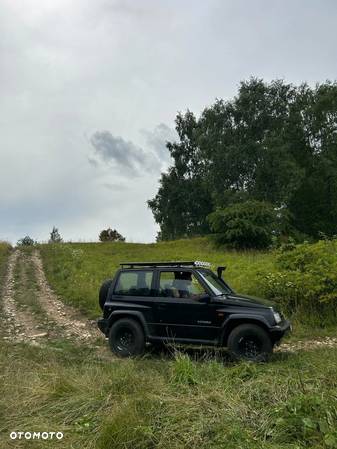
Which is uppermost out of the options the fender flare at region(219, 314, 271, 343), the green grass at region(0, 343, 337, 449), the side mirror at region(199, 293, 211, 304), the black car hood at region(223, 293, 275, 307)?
the side mirror at region(199, 293, 211, 304)

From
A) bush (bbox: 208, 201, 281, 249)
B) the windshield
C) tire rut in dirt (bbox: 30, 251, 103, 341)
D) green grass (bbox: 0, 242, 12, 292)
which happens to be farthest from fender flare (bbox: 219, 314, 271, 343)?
bush (bbox: 208, 201, 281, 249)

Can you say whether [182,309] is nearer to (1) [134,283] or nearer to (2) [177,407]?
(1) [134,283]

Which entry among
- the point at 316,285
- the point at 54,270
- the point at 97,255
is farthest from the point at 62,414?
the point at 97,255

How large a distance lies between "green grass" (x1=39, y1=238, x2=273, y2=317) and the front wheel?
15.6ft

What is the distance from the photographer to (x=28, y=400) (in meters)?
5.65

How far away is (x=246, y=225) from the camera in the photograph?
29.0 meters

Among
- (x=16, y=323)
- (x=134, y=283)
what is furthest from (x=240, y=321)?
(x=16, y=323)

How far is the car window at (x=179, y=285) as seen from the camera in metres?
8.97

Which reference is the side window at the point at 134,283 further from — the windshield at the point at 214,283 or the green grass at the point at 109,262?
the green grass at the point at 109,262

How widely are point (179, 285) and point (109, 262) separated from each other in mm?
16023

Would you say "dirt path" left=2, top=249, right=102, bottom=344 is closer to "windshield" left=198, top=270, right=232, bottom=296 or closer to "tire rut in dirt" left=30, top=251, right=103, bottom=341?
"tire rut in dirt" left=30, top=251, right=103, bottom=341

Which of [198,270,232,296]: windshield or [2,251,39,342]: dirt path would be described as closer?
[198,270,232,296]: windshield

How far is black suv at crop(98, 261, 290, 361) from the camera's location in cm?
833

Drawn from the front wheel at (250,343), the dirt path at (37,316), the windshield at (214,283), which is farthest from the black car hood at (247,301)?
the dirt path at (37,316)
